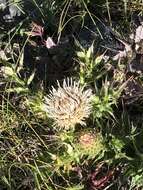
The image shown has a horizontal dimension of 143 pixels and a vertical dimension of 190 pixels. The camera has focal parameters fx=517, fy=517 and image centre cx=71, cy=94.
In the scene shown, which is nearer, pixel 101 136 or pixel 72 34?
pixel 101 136

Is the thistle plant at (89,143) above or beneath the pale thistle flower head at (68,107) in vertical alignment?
beneath

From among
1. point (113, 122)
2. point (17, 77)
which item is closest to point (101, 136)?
point (113, 122)

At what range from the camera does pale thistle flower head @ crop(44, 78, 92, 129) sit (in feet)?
7.22

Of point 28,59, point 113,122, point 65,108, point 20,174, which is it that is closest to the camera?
point 65,108

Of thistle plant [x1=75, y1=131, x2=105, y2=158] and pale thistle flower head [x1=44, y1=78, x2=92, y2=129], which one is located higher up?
pale thistle flower head [x1=44, y1=78, x2=92, y2=129]

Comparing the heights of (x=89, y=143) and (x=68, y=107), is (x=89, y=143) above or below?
below

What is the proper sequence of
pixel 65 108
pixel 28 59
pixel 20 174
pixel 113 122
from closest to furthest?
pixel 65 108 < pixel 113 122 < pixel 20 174 < pixel 28 59

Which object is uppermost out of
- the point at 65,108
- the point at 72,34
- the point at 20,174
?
the point at 72,34

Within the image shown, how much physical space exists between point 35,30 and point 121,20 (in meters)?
0.45

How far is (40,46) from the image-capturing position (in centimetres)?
273

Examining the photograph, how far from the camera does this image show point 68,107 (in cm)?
220

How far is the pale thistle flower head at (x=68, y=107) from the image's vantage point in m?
2.20

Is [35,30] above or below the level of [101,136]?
above

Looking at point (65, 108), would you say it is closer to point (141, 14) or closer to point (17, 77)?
point (17, 77)
